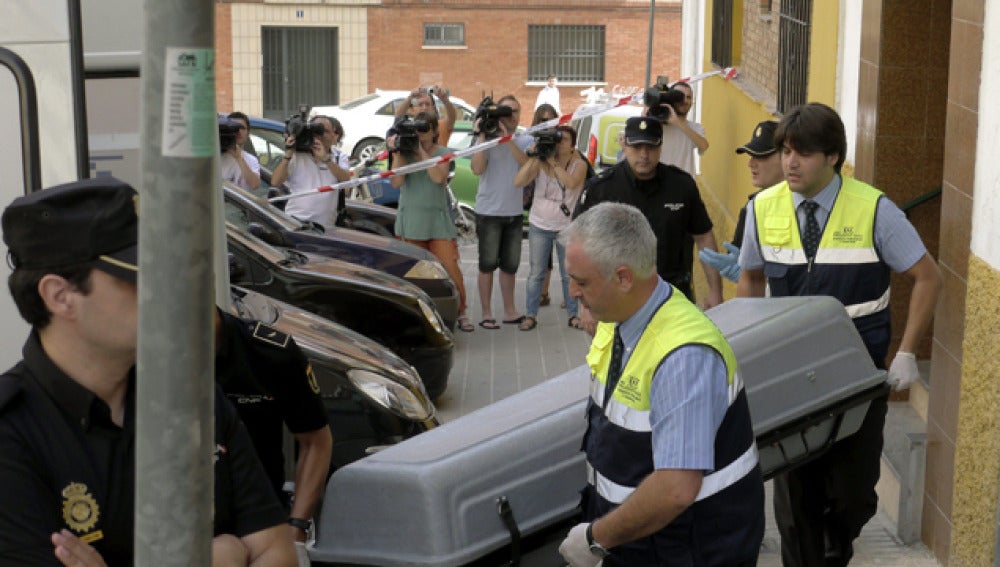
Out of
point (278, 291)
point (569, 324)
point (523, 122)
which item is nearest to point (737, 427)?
point (278, 291)

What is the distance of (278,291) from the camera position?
9.69 metres

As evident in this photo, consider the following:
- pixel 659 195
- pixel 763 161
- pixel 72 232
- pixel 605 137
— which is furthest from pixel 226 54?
pixel 72 232

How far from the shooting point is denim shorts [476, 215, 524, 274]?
42.5 ft

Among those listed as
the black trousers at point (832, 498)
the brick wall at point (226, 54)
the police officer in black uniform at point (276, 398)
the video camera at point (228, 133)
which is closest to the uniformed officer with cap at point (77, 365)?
the police officer in black uniform at point (276, 398)

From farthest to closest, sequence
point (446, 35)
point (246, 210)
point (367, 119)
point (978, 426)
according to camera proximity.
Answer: point (446, 35), point (367, 119), point (246, 210), point (978, 426)

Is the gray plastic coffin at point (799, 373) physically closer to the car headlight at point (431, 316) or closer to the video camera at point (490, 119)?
the car headlight at point (431, 316)

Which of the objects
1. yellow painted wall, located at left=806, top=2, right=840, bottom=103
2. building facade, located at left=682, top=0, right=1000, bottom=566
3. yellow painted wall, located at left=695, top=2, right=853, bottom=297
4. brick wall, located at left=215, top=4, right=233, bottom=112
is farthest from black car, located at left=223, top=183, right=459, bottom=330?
brick wall, located at left=215, top=4, right=233, bottom=112

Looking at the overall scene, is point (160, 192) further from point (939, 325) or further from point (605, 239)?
point (939, 325)

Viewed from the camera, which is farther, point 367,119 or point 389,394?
point 367,119

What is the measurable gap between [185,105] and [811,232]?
11.8 ft

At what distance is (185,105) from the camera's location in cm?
243

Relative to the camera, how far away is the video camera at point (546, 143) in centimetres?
1238

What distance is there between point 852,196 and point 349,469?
225 cm

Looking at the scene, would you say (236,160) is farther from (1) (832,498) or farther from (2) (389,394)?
(1) (832,498)
